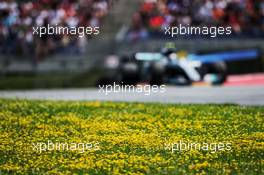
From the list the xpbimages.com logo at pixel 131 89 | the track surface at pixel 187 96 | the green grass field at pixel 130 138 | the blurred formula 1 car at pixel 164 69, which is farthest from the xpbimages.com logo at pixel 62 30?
the green grass field at pixel 130 138

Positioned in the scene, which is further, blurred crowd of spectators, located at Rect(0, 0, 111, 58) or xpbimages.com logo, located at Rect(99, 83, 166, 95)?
blurred crowd of spectators, located at Rect(0, 0, 111, 58)

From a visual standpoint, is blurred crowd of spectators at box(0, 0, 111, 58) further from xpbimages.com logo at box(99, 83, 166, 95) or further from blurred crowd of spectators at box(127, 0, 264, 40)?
xpbimages.com logo at box(99, 83, 166, 95)

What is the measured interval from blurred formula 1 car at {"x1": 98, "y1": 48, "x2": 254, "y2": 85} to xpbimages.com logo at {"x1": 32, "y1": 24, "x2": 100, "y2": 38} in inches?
56.4

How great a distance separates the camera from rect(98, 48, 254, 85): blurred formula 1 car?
19.3 m

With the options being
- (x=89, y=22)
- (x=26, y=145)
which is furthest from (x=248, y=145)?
(x=89, y=22)

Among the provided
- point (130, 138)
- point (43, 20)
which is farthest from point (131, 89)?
point (130, 138)

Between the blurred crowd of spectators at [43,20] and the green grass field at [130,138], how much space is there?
836cm

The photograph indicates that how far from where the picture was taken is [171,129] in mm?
10141

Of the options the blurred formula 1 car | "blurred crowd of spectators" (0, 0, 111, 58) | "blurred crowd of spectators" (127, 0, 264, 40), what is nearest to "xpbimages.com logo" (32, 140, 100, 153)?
the blurred formula 1 car

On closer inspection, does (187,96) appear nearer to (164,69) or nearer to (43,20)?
(164,69)

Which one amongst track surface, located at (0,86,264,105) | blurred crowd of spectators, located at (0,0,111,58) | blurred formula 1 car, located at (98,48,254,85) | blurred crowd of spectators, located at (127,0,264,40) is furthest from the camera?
blurred crowd of spectators, located at (127,0,264,40)

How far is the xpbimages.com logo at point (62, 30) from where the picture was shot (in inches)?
835

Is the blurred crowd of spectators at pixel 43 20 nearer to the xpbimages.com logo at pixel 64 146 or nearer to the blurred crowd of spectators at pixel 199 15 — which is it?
the blurred crowd of spectators at pixel 199 15

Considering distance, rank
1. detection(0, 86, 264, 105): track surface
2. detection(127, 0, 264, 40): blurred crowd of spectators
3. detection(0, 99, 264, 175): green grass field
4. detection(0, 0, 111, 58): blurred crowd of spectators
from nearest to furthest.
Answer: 1. detection(0, 99, 264, 175): green grass field
2. detection(0, 86, 264, 105): track surface
3. detection(0, 0, 111, 58): blurred crowd of spectators
4. detection(127, 0, 264, 40): blurred crowd of spectators
